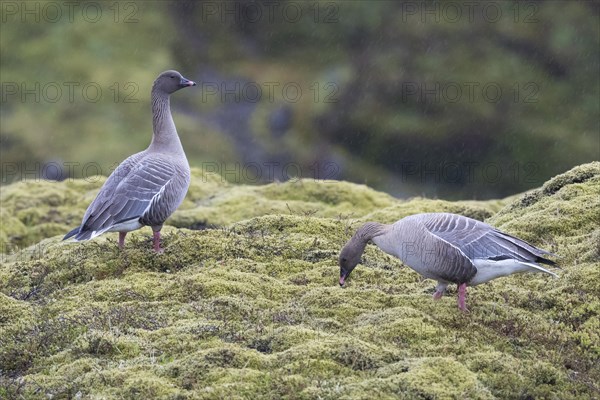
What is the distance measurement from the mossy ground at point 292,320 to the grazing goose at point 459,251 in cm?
50

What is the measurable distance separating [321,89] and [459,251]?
5112cm

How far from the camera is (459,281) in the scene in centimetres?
1076

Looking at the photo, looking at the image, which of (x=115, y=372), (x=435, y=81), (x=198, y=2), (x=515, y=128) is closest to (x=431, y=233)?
(x=115, y=372)

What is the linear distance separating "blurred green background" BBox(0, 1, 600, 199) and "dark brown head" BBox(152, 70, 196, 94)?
109 feet

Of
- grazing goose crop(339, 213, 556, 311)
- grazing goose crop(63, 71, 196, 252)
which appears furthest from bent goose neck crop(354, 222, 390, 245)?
grazing goose crop(63, 71, 196, 252)

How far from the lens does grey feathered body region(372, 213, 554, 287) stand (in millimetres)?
10578

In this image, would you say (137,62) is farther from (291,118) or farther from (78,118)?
(291,118)

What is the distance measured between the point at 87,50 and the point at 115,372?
52.8 m

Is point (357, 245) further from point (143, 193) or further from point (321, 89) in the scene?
point (321, 89)

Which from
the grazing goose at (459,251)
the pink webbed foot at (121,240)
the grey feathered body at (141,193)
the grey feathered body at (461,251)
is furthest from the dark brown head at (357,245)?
the pink webbed foot at (121,240)

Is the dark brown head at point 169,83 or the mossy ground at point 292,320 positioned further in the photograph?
the dark brown head at point 169,83

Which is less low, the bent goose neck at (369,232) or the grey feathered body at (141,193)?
the bent goose neck at (369,232)

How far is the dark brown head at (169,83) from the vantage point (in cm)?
1612

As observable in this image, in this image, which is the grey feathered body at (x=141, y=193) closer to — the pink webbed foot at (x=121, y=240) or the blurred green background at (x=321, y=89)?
the pink webbed foot at (x=121, y=240)
